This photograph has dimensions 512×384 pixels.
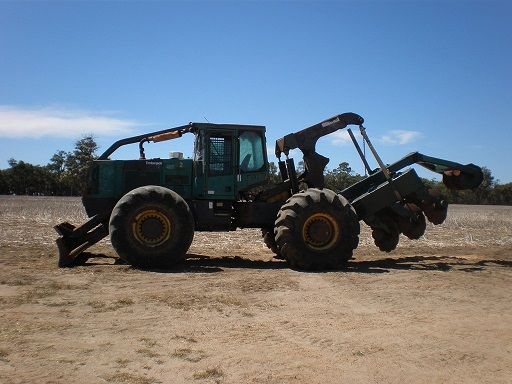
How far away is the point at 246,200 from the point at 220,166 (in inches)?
47.7

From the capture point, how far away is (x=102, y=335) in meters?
5.38

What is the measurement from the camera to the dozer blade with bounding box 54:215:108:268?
1041 cm

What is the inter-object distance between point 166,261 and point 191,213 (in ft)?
3.70

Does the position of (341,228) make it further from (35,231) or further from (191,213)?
(35,231)

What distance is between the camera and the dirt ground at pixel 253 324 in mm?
4543

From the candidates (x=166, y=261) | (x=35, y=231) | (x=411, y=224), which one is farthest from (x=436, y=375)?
(x=35, y=231)

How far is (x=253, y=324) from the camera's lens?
6.00 meters

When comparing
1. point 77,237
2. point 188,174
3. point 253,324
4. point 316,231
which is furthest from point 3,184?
point 253,324

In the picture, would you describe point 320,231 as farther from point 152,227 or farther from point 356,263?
point 152,227

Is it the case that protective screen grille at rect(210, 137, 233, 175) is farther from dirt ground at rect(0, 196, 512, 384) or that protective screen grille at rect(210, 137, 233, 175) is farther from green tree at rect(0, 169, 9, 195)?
green tree at rect(0, 169, 9, 195)

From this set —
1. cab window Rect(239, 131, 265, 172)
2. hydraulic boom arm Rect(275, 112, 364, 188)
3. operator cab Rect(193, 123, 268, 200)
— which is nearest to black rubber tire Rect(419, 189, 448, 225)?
hydraulic boom arm Rect(275, 112, 364, 188)

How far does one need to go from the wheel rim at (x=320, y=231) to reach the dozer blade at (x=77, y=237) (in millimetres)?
4346

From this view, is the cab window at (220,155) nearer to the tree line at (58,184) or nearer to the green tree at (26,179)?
the tree line at (58,184)

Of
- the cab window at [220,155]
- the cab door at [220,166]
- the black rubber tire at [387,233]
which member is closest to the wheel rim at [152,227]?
the cab door at [220,166]
